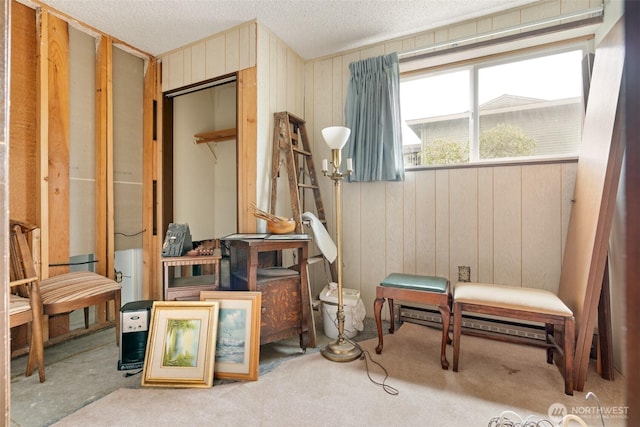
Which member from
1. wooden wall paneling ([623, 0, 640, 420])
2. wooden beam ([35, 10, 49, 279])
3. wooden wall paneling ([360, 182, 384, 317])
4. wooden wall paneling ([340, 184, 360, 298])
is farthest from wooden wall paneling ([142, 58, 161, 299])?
wooden wall paneling ([623, 0, 640, 420])

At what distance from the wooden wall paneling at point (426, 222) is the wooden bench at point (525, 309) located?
55 centimetres

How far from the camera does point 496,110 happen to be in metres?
2.34

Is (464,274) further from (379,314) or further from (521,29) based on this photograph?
(521,29)

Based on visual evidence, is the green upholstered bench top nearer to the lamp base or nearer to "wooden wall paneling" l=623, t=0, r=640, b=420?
the lamp base

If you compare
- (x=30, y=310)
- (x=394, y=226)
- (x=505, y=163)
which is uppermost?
(x=505, y=163)

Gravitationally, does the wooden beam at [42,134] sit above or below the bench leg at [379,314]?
above

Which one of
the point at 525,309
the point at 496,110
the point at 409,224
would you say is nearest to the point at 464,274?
the point at 409,224

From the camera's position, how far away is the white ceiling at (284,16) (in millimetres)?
Result: 2143

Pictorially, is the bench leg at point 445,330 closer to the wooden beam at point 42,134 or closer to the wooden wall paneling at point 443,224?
the wooden wall paneling at point 443,224

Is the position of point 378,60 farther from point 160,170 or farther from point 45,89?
point 45,89

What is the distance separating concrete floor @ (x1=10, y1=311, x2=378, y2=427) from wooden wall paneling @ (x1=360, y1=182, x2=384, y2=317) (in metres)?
0.48

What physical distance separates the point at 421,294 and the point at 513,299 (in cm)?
51

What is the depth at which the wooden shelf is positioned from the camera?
3271 millimetres

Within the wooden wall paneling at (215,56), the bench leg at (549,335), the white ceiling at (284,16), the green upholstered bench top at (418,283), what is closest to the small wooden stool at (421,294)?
the green upholstered bench top at (418,283)
